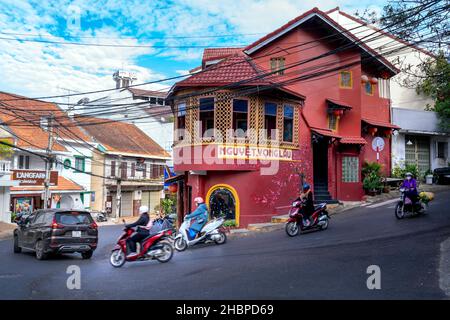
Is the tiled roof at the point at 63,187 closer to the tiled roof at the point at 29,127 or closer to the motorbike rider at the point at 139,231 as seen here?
the tiled roof at the point at 29,127

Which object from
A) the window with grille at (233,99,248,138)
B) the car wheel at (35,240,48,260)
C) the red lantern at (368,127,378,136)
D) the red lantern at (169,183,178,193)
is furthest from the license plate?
the red lantern at (368,127,378,136)

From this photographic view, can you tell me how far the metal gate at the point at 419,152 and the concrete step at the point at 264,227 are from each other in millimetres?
12983

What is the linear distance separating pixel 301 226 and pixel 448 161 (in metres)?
17.8

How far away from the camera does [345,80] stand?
2209cm

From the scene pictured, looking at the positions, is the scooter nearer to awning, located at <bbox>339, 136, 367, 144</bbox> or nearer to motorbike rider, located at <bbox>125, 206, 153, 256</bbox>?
motorbike rider, located at <bbox>125, 206, 153, 256</bbox>

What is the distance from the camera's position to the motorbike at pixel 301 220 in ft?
45.0


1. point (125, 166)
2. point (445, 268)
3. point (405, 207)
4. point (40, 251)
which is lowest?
point (40, 251)

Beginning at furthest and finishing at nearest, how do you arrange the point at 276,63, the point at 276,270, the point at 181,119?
the point at 276,63 → the point at 181,119 → the point at 276,270

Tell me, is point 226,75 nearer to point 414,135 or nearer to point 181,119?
point 181,119

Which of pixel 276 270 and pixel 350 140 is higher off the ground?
pixel 350 140

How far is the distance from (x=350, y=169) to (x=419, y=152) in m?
8.28

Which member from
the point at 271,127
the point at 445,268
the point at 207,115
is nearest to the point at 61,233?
the point at 207,115
